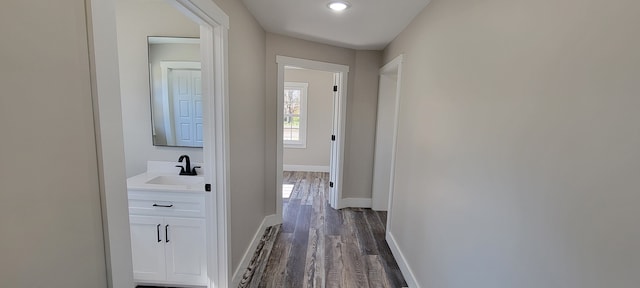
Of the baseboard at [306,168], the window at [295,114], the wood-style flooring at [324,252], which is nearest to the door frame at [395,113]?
the wood-style flooring at [324,252]

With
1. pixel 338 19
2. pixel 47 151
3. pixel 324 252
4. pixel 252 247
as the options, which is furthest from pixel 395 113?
pixel 47 151

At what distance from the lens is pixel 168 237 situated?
Answer: 1.96 metres

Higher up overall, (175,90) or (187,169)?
(175,90)

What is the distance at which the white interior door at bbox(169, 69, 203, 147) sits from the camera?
7.52 ft

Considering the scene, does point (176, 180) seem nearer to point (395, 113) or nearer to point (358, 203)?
point (395, 113)

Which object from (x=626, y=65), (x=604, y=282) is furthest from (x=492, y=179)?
(x=626, y=65)

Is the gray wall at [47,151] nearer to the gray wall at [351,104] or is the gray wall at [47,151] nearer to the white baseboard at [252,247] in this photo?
the white baseboard at [252,247]

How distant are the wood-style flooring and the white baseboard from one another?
0.06m

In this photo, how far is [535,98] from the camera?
3.18 ft

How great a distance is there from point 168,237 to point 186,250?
160 mm

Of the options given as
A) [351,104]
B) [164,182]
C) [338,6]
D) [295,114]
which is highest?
[338,6]

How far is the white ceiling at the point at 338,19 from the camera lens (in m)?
2.04

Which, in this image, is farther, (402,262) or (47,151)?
(402,262)

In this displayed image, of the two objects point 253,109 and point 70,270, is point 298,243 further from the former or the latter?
point 70,270
